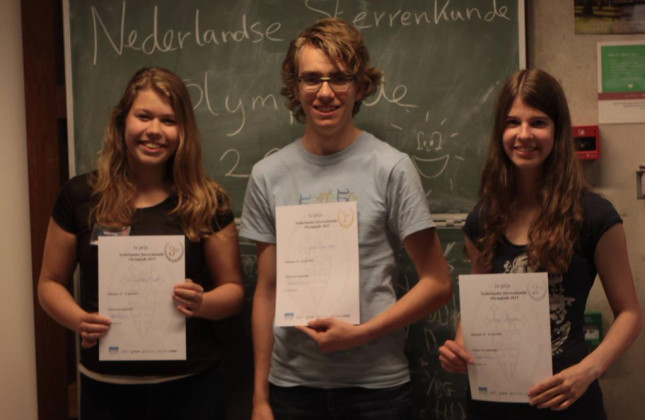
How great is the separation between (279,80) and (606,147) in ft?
4.07

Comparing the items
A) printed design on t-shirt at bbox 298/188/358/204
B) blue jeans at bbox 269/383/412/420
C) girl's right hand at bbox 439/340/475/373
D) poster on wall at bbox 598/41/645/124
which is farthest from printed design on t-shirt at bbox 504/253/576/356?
poster on wall at bbox 598/41/645/124

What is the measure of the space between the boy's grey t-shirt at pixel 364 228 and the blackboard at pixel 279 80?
45cm

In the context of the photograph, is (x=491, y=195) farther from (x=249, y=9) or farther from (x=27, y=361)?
(x=27, y=361)

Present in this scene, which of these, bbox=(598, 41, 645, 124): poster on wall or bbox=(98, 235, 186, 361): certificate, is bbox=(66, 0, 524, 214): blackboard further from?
bbox=(98, 235, 186, 361): certificate

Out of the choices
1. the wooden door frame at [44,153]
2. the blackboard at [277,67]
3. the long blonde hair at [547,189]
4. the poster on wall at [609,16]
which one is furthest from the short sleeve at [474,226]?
the wooden door frame at [44,153]

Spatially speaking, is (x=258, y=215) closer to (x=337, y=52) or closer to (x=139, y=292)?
(x=139, y=292)

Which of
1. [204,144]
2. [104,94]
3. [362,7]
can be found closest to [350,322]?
[204,144]

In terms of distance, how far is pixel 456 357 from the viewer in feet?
5.38

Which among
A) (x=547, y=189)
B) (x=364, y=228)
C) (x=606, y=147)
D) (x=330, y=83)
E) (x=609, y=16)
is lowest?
(x=364, y=228)

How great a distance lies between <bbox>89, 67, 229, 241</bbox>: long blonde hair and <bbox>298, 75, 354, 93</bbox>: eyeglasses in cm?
43

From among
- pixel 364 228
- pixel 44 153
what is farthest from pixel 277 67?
pixel 44 153

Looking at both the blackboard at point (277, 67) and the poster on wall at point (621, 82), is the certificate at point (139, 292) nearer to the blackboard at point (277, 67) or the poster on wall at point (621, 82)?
the blackboard at point (277, 67)

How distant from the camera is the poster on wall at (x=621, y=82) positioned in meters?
2.23

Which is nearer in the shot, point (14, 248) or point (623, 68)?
point (623, 68)
